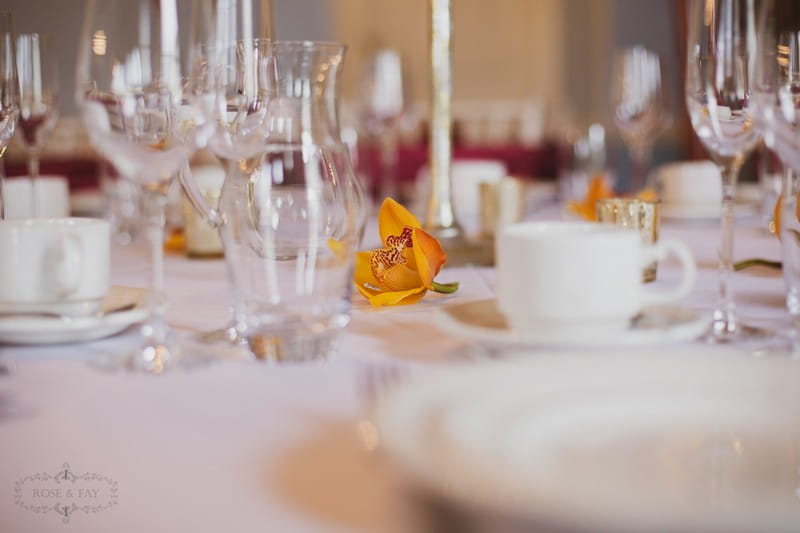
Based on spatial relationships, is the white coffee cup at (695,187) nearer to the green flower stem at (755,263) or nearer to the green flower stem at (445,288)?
the green flower stem at (755,263)

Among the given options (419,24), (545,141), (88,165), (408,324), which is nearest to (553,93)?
(419,24)

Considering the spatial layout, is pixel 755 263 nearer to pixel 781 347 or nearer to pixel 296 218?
pixel 781 347

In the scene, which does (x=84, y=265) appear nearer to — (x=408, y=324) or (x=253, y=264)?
(x=253, y=264)

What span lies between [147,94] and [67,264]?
14 cm

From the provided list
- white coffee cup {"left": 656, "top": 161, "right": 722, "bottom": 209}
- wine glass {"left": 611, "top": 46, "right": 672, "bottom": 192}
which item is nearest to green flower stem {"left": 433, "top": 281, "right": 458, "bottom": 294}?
white coffee cup {"left": 656, "top": 161, "right": 722, "bottom": 209}

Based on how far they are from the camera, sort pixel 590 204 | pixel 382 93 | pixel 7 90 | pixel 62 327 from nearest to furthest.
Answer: pixel 62 327 → pixel 7 90 → pixel 590 204 → pixel 382 93

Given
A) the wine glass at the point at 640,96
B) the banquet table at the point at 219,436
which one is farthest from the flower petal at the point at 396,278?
the wine glass at the point at 640,96

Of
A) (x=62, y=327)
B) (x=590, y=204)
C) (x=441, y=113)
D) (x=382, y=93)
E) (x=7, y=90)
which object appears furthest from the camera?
(x=382, y=93)

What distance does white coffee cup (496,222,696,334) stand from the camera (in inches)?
25.3

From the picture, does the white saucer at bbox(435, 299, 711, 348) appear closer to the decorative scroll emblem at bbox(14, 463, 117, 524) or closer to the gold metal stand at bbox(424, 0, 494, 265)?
the decorative scroll emblem at bbox(14, 463, 117, 524)

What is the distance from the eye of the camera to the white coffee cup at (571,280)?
2.10 ft

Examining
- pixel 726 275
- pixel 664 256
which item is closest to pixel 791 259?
pixel 726 275

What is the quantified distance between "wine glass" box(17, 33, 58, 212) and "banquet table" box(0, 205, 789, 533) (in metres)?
0.57

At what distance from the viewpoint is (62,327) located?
0.70 metres
